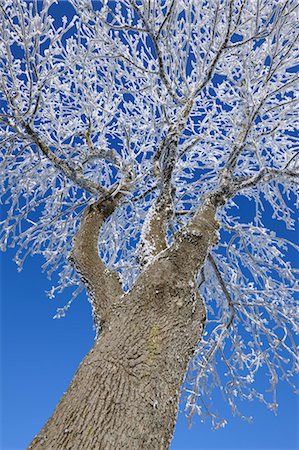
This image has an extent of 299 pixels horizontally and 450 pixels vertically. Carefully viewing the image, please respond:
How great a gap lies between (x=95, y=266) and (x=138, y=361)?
1233 millimetres

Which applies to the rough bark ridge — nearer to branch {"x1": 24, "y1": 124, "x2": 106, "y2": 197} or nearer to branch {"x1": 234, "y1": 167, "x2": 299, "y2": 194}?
branch {"x1": 234, "y1": 167, "x2": 299, "y2": 194}

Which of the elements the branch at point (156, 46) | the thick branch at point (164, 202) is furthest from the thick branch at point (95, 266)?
the branch at point (156, 46)

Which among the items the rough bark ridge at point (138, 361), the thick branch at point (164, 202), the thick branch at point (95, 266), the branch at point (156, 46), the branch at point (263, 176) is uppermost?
the branch at point (156, 46)

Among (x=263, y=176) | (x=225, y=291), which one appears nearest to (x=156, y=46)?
(x=263, y=176)

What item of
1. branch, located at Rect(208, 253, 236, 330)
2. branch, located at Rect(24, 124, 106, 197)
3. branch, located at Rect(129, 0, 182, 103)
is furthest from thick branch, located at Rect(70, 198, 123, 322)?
branch, located at Rect(208, 253, 236, 330)

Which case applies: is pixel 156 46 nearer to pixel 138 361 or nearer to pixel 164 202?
pixel 164 202

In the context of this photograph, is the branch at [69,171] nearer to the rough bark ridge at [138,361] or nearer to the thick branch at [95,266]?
the thick branch at [95,266]

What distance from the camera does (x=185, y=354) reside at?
8.71 feet

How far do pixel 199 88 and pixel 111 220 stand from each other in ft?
7.85

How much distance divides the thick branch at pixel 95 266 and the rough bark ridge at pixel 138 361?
0.01 meters

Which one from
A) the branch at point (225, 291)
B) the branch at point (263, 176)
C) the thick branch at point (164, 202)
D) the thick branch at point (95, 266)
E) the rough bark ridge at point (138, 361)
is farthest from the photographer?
the branch at point (225, 291)

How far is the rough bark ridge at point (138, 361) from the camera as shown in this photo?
212cm

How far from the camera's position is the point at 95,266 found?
3.54 meters

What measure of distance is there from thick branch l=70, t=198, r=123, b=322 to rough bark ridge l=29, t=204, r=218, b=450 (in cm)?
1
